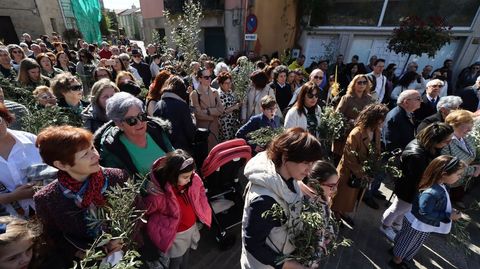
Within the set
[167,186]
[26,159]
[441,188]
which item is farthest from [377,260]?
[26,159]

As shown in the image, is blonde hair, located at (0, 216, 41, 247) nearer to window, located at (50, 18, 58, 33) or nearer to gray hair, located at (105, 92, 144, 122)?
gray hair, located at (105, 92, 144, 122)

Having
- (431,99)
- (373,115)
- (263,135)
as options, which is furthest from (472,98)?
(263,135)

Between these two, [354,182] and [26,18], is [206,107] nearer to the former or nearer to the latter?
[354,182]

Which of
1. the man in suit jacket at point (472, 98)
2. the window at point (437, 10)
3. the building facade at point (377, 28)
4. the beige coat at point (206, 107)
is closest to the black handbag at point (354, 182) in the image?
the beige coat at point (206, 107)

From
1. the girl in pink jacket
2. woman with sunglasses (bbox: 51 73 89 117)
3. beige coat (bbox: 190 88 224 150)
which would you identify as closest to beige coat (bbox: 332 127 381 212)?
the girl in pink jacket

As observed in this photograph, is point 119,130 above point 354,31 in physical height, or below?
below

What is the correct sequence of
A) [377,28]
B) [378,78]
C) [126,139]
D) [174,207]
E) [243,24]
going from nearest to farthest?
[174,207]
[126,139]
[378,78]
[377,28]
[243,24]

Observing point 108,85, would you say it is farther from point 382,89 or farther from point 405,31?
point 405,31

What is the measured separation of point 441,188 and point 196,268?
117 inches

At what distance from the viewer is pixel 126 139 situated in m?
2.31

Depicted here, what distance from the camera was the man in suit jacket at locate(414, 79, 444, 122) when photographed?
4941mm

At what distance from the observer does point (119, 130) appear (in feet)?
7.55

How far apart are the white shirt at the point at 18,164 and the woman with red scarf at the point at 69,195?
0.57 metres

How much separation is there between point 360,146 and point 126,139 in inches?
114
